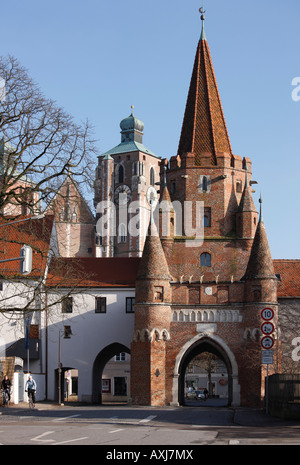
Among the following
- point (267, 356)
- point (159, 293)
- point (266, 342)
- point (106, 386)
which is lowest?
point (106, 386)

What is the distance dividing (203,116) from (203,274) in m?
11.6

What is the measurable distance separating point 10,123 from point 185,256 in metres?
26.5

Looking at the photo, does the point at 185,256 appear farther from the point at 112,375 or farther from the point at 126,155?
the point at 126,155

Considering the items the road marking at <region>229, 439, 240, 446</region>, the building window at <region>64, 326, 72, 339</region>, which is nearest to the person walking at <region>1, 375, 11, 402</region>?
the building window at <region>64, 326, 72, 339</region>

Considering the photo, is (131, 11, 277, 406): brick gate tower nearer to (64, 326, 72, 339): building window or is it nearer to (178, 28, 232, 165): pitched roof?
(178, 28, 232, 165): pitched roof

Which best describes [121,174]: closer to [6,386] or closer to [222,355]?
[222,355]

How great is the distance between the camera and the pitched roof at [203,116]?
184 feet

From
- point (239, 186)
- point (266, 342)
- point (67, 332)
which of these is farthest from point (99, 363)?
point (266, 342)

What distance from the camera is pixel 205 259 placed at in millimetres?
53312

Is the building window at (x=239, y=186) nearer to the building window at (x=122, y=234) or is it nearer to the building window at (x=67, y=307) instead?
the building window at (x=67, y=307)
